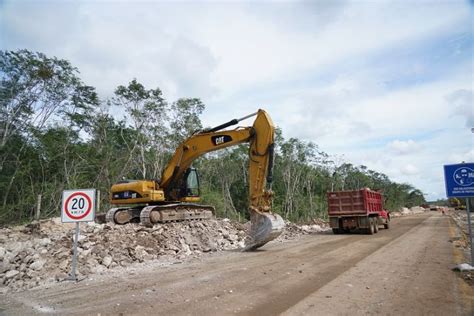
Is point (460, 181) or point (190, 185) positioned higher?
point (190, 185)

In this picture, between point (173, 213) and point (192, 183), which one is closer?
point (173, 213)

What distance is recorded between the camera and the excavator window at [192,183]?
14.7 metres

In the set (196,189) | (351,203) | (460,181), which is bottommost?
(351,203)

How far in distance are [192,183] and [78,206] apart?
731 cm

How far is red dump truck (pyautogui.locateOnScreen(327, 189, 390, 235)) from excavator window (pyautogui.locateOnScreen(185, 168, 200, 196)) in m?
8.32

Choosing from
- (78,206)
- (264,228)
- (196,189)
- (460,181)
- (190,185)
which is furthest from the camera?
(196,189)

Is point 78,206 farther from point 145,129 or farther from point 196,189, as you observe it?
point 145,129

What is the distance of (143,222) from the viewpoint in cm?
1283

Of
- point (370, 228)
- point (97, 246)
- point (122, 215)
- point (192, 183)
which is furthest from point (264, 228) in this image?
point (370, 228)

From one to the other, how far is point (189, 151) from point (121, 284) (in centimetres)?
727

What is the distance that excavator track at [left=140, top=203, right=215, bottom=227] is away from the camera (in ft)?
42.0

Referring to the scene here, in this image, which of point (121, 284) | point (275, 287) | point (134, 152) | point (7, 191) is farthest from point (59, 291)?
point (134, 152)

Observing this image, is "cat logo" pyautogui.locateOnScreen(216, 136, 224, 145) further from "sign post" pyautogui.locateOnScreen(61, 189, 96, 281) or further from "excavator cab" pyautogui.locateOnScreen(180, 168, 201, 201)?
"sign post" pyautogui.locateOnScreen(61, 189, 96, 281)

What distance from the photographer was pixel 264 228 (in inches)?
427
